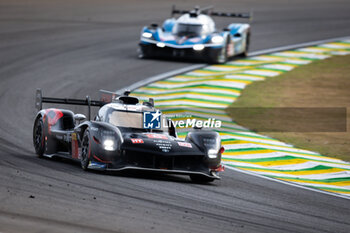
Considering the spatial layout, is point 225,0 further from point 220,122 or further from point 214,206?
point 214,206

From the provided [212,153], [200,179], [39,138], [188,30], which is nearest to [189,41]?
[188,30]

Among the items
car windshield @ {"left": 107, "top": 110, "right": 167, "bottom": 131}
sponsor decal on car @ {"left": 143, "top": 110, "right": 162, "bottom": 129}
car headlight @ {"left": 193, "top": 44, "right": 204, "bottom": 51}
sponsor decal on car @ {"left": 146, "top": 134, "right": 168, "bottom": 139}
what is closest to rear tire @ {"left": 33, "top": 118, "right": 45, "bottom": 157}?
car windshield @ {"left": 107, "top": 110, "right": 167, "bottom": 131}

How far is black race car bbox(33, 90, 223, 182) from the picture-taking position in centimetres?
1109

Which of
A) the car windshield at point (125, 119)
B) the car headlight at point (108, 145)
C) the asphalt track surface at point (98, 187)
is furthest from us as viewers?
the car windshield at point (125, 119)

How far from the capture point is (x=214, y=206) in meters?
9.70

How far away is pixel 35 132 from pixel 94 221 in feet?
17.9

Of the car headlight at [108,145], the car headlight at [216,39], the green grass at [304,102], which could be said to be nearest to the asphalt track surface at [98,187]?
the car headlight at [108,145]

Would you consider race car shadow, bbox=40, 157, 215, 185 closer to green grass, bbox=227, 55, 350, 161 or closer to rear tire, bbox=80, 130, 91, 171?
rear tire, bbox=80, 130, 91, 171

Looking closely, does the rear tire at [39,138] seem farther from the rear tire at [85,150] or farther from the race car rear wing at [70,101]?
the rear tire at [85,150]

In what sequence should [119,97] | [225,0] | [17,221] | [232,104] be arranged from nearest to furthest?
[17,221]
[119,97]
[232,104]
[225,0]

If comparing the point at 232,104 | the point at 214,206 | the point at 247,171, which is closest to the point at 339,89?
the point at 232,104

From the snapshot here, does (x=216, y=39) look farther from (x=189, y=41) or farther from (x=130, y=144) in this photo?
(x=130, y=144)

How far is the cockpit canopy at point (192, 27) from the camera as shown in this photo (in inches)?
987

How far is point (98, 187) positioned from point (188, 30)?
15.6 meters
